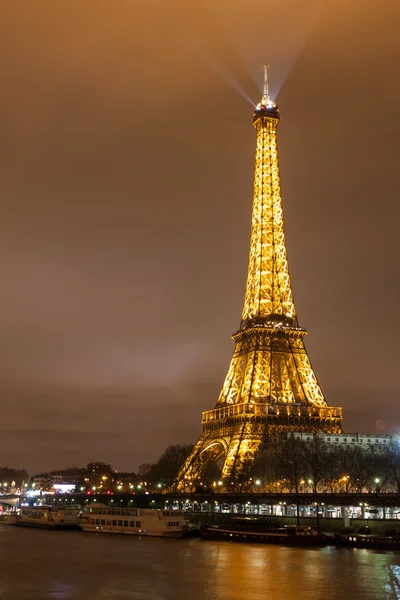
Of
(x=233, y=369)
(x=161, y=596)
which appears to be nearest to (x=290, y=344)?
(x=233, y=369)

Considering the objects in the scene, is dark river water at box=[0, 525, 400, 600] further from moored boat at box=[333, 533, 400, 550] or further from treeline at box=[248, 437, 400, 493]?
treeline at box=[248, 437, 400, 493]

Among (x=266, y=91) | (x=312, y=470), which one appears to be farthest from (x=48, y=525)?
(x=266, y=91)

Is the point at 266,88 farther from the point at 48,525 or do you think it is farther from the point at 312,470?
the point at 48,525

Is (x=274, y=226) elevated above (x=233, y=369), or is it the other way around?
(x=274, y=226)

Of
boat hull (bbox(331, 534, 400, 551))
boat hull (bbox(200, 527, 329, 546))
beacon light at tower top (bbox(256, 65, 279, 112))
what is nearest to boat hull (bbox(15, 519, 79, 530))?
boat hull (bbox(200, 527, 329, 546))

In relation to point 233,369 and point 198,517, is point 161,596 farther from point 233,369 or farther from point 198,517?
point 233,369

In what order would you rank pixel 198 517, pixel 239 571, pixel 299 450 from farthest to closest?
pixel 299 450
pixel 198 517
pixel 239 571
